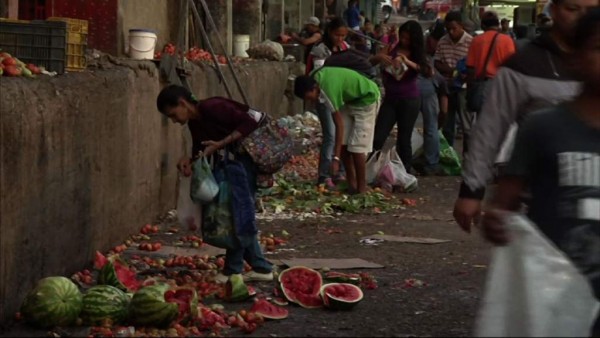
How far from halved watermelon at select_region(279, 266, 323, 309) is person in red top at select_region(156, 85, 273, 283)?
0.34 m

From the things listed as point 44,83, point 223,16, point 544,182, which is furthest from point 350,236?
point 223,16

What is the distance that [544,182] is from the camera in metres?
4.48

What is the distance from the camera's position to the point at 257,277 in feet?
28.8

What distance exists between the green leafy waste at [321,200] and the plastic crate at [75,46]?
3.39m

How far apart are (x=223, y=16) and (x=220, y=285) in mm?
Result: 13371

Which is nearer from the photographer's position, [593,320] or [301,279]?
[593,320]

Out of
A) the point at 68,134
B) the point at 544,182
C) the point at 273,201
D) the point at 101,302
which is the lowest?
the point at 273,201

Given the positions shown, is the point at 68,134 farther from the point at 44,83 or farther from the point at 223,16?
the point at 223,16

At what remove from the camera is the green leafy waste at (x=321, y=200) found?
499 inches

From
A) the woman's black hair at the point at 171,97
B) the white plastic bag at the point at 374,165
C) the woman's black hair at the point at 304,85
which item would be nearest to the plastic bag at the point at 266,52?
the white plastic bag at the point at 374,165

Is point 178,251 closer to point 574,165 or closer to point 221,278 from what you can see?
point 221,278

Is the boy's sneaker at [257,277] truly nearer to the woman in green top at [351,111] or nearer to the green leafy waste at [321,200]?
the green leafy waste at [321,200]

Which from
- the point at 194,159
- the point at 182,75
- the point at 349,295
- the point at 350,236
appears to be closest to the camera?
the point at 349,295

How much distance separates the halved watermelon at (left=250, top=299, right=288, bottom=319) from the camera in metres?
7.70
